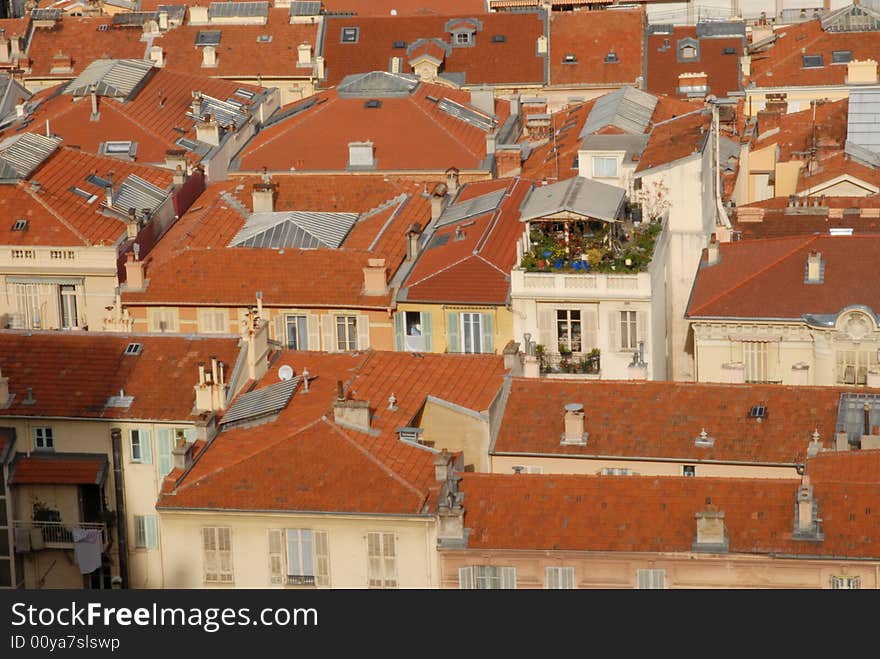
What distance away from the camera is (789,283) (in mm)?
92562

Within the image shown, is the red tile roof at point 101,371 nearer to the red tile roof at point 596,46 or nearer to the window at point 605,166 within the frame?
the window at point 605,166

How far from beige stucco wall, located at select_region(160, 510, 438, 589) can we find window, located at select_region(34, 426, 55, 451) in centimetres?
958

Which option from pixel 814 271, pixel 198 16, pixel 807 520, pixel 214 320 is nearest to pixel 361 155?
pixel 214 320

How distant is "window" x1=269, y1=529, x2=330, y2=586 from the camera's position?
76438mm

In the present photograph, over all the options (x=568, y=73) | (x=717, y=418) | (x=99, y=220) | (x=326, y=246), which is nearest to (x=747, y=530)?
(x=717, y=418)

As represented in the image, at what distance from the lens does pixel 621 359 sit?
90.6 metres

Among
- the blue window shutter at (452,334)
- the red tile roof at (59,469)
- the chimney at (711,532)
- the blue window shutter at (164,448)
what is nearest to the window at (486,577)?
the chimney at (711,532)

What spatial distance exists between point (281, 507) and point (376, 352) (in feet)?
42.7

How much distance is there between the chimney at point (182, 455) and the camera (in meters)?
79.0

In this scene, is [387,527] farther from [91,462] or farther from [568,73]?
[568,73]

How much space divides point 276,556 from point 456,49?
75.2m

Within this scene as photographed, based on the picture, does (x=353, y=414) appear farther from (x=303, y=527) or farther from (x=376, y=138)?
(x=376, y=138)

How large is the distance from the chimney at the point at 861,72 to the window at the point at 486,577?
6726 cm

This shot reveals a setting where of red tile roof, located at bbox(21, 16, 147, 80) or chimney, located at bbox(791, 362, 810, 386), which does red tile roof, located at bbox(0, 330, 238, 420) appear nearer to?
chimney, located at bbox(791, 362, 810, 386)
